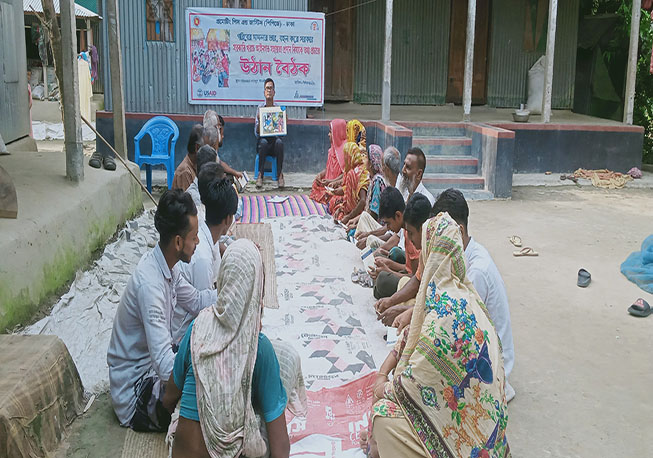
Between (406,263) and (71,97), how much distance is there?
3.04 m

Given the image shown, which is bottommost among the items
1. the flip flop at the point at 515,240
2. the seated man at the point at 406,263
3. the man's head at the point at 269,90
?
the flip flop at the point at 515,240

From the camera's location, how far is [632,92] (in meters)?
11.5

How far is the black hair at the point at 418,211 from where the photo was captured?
4.17 m

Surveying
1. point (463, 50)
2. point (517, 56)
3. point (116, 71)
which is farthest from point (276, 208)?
point (517, 56)

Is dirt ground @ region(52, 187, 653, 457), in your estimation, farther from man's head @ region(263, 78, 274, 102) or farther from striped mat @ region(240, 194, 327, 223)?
man's head @ region(263, 78, 274, 102)

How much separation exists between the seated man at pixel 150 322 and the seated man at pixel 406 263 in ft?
4.74

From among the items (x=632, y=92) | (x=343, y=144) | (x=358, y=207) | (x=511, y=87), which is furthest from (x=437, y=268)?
(x=511, y=87)

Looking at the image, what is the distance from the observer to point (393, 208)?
5.50 m

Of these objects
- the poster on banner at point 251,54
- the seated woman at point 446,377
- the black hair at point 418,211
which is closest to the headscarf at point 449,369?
the seated woman at point 446,377

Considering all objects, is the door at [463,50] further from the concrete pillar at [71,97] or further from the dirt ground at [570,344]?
the concrete pillar at [71,97]

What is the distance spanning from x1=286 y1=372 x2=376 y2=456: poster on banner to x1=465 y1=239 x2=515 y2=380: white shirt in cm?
78

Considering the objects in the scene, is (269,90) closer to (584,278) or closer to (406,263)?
(584,278)

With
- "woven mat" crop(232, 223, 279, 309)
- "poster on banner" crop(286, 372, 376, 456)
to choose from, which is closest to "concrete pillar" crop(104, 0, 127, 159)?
"woven mat" crop(232, 223, 279, 309)

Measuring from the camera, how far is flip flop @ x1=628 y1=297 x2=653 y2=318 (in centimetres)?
537
